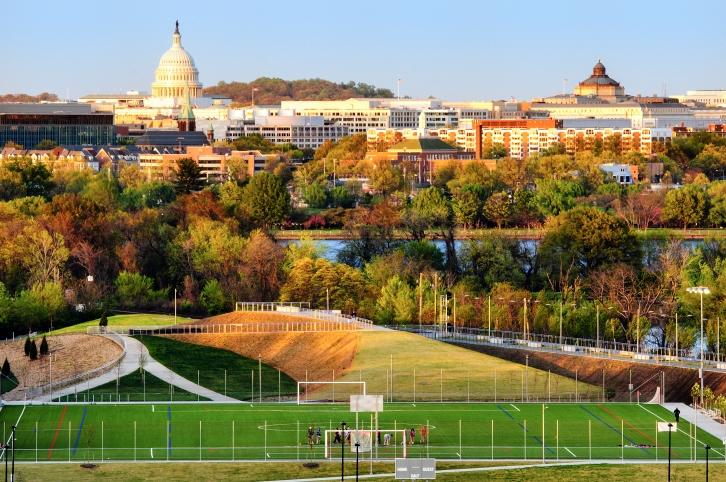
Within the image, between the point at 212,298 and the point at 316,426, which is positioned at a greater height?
the point at 316,426

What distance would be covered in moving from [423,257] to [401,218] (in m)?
28.1

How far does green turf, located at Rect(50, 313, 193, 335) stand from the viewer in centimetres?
10191

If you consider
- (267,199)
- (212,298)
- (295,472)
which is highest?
(295,472)

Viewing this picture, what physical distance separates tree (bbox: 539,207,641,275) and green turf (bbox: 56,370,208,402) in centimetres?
3995

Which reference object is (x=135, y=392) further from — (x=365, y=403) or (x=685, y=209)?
(x=685, y=209)

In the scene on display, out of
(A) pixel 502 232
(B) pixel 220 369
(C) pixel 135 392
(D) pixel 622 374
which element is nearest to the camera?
(C) pixel 135 392

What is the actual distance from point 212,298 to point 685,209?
61.2m

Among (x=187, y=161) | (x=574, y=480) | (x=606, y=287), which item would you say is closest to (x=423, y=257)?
(x=606, y=287)

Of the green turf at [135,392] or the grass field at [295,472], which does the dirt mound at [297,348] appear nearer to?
the green turf at [135,392]

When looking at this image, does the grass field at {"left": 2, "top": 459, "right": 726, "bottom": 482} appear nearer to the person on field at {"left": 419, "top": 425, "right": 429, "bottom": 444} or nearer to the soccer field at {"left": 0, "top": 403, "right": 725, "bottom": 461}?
the soccer field at {"left": 0, "top": 403, "right": 725, "bottom": 461}

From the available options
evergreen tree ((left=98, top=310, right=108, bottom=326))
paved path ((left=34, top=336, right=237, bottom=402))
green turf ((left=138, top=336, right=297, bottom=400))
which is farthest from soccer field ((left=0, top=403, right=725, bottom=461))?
evergreen tree ((left=98, top=310, right=108, bottom=326))

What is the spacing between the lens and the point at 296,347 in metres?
93.0

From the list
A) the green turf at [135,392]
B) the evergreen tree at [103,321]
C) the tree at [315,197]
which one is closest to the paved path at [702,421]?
the green turf at [135,392]

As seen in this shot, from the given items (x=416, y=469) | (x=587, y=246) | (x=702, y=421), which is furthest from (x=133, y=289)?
(x=416, y=469)
